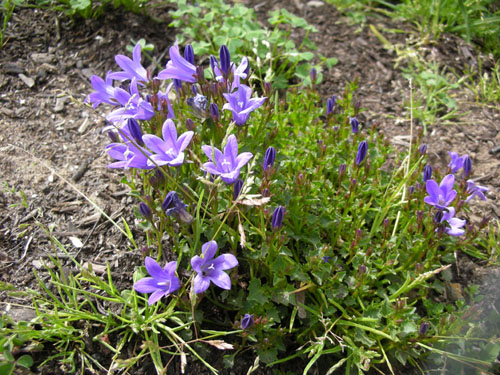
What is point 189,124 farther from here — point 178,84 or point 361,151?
point 361,151

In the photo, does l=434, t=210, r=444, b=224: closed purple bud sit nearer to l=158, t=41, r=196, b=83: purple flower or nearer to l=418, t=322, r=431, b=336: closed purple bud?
l=418, t=322, r=431, b=336: closed purple bud

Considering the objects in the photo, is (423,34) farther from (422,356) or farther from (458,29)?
(422,356)

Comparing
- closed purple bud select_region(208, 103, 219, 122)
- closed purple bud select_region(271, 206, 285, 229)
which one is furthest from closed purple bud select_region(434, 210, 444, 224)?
closed purple bud select_region(208, 103, 219, 122)

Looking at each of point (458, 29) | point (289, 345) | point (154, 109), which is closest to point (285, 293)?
point (289, 345)

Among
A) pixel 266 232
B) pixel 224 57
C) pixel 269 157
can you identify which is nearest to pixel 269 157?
pixel 269 157

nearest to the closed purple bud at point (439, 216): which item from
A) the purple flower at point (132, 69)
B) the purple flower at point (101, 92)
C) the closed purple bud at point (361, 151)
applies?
the closed purple bud at point (361, 151)

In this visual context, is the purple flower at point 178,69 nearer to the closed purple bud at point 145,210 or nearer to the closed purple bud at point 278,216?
the closed purple bud at point 145,210
